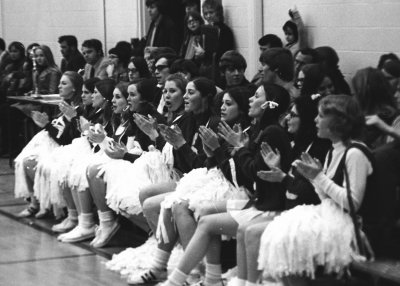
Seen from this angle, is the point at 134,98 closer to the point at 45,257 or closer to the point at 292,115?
the point at 45,257

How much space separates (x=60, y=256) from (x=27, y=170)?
63.9 inches

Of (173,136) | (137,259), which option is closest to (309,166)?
(173,136)

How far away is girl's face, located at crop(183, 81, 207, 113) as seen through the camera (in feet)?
23.3

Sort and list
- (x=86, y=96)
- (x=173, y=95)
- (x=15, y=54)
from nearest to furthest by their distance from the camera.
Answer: (x=173, y=95) < (x=86, y=96) < (x=15, y=54)

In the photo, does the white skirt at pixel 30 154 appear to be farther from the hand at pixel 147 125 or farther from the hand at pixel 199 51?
the hand at pixel 147 125

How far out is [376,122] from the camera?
5.50 m

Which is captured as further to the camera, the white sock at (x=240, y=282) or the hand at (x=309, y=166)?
the white sock at (x=240, y=282)

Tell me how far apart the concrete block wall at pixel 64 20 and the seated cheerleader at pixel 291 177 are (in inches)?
250

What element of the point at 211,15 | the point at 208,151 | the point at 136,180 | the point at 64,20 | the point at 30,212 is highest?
the point at 211,15

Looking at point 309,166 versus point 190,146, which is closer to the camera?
point 309,166

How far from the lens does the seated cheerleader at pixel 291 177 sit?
5.64 meters

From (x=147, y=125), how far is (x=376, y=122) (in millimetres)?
2322

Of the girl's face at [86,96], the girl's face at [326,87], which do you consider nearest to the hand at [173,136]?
the girl's face at [326,87]

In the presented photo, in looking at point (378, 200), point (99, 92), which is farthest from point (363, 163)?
point (99, 92)
